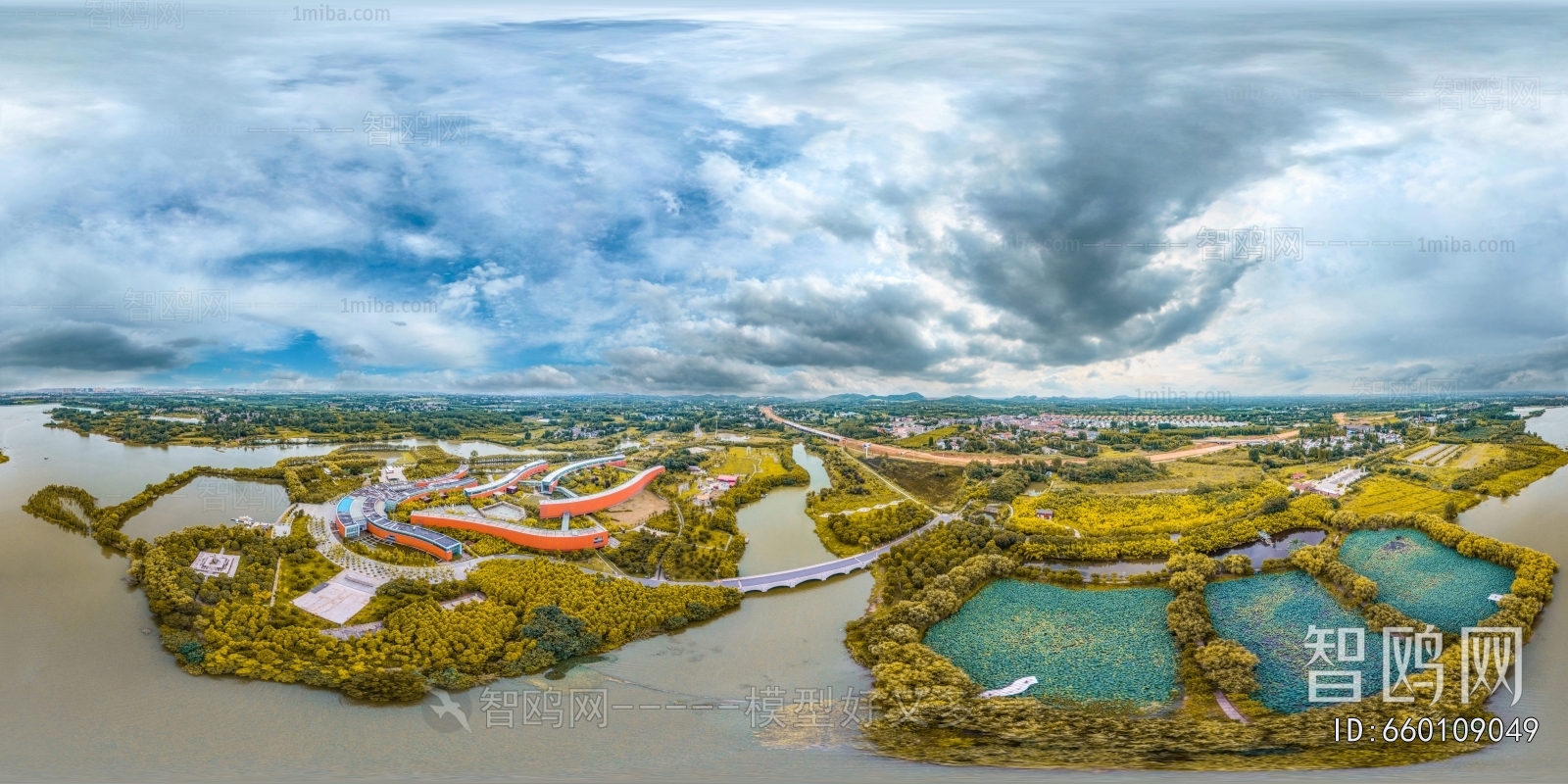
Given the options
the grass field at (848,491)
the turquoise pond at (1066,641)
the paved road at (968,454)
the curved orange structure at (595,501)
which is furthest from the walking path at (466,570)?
the paved road at (968,454)

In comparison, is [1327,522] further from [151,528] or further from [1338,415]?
[151,528]

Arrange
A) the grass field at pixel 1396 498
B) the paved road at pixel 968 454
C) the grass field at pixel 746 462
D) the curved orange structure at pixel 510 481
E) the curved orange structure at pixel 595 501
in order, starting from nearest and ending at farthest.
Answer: the grass field at pixel 1396 498
the curved orange structure at pixel 595 501
the curved orange structure at pixel 510 481
the paved road at pixel 968 454
the grass field at pixel 746 462

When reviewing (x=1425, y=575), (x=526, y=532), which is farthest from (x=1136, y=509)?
(x=526, y=532)

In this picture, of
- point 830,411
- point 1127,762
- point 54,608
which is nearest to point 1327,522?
point 1127,762

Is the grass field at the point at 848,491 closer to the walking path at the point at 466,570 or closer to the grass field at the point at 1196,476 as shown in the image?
the walking path at the point at 466,570

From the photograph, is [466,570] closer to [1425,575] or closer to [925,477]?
[925,477]

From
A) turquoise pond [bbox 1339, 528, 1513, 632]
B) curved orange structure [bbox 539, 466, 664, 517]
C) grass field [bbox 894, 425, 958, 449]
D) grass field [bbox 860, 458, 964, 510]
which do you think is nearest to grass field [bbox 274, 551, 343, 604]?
curved orange structure [bbox 539, 466, 664, 517]
